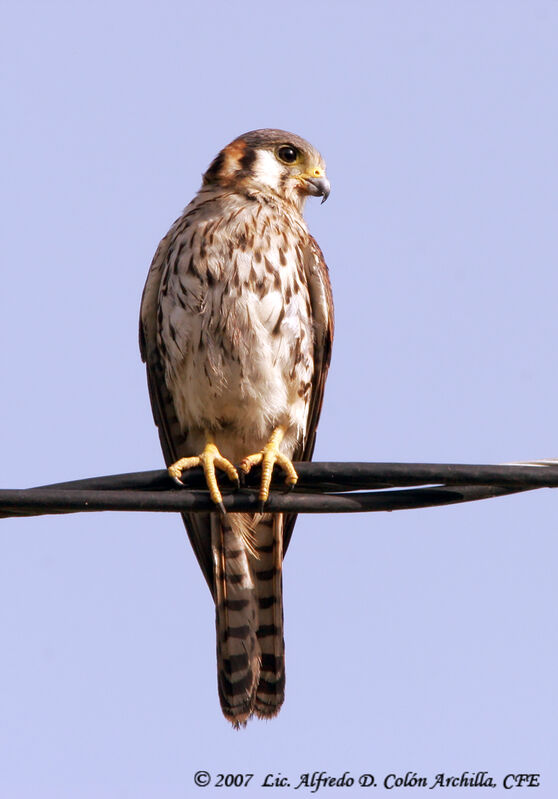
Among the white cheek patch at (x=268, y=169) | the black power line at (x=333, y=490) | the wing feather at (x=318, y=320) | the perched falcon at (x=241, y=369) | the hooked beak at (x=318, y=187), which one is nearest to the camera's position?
the black power line at (x=333, y=490)

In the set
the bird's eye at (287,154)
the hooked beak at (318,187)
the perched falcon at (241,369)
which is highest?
the bird's eye at (287,154)

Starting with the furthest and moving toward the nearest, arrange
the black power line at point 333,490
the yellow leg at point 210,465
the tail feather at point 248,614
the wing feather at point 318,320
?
the wing feather at point 318,320 < the tail feather at point 248,614 < the yellow leg at point 210,465 < the black power line at point 333,490

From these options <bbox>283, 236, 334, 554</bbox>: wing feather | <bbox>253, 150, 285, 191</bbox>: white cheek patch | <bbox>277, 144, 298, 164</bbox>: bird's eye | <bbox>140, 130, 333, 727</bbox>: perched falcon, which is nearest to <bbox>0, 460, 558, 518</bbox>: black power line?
<bbox>140, 130, 333, 727</bbox>: perched falcon

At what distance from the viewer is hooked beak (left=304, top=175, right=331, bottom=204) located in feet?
19.2

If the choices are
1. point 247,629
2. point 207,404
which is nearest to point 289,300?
point 207,404

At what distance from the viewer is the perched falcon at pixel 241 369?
4961 millimetres

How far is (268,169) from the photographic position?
5852mm

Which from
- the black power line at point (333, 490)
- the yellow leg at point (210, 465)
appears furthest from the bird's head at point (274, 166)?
the black power line at point (333, 490)

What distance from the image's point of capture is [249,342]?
4930mm

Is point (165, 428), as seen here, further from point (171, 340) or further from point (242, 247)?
point (242, 247)

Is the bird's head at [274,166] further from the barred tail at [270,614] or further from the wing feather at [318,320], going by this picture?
the barred tail at [270,614]

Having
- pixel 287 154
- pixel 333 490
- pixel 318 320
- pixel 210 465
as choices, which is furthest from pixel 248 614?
pixel 287 154

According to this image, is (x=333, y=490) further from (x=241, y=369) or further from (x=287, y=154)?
(x=287, y=154)

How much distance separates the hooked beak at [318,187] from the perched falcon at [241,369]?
23 centimetres
